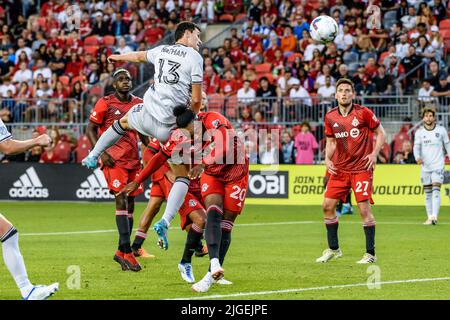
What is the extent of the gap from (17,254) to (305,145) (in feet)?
63.7

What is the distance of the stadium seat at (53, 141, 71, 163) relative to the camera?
101ft

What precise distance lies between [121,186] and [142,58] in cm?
225

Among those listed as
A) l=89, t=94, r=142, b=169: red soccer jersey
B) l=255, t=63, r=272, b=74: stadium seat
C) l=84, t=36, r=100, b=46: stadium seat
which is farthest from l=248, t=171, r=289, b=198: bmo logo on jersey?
l=89, t=94, r=142, b=169: red soccer jersey

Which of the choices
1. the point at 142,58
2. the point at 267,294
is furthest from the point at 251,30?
the point at 267,294

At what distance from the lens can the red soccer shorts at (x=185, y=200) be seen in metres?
13.3

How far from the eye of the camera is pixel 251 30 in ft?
112

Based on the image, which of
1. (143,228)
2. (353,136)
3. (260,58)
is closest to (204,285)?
(143,228)

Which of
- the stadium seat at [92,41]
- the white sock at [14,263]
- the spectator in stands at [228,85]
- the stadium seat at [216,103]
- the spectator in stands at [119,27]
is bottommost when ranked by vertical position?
the white sock at [14,263]

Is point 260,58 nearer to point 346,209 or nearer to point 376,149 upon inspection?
point 346,209

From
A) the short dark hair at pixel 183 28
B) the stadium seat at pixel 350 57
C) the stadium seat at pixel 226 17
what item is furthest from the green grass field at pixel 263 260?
the stadium seat at pixel 226 17

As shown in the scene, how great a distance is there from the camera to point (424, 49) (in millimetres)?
29906

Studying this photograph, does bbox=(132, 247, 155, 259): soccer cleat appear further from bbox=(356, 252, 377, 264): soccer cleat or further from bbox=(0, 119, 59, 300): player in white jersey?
bbox=(0, 119, 59, 300): player in white jersey

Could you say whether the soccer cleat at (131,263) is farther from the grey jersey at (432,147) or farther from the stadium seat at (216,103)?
the stadium seat at (216,103)

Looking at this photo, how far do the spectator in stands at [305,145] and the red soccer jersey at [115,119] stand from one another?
14373 mm
